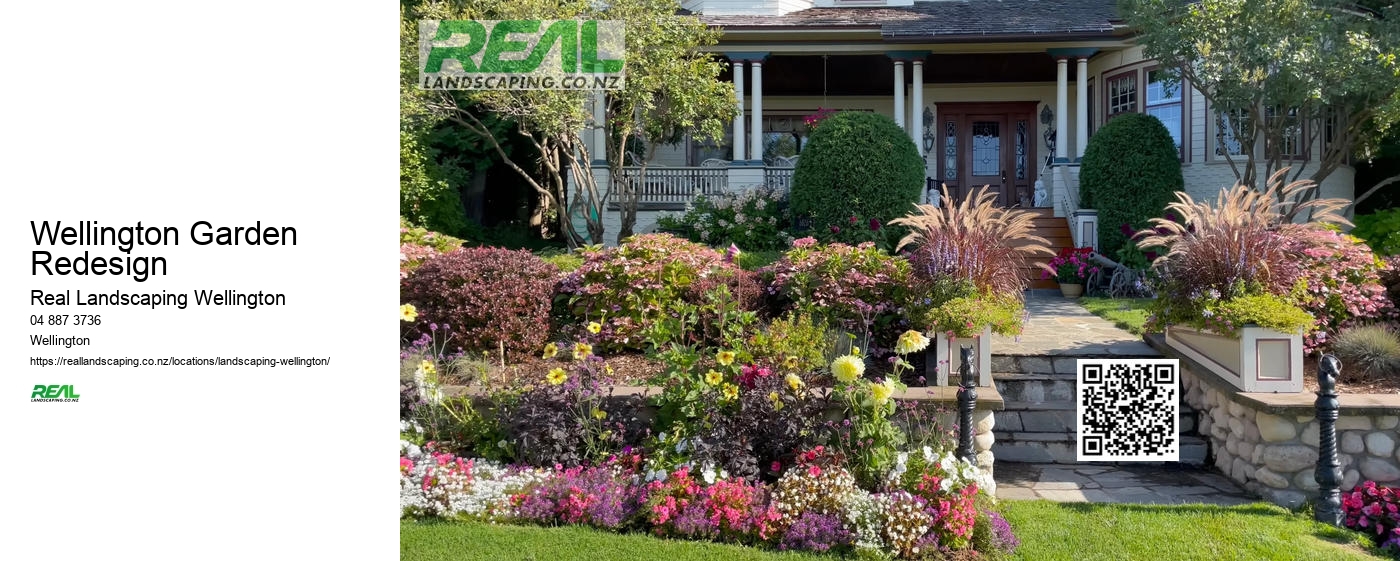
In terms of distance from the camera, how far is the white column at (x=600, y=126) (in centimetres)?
1289

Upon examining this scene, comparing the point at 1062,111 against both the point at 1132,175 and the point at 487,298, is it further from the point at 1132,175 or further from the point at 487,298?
the point at 487,298

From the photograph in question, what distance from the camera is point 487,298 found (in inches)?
283

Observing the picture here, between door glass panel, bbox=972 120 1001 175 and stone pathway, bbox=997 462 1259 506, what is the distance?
1058 cm

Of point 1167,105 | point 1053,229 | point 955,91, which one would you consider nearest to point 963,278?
point 1053,229

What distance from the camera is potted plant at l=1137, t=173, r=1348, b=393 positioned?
5.95 meters

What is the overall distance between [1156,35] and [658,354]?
8.65 meters

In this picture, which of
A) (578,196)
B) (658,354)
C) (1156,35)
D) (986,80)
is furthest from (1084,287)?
(658,354)

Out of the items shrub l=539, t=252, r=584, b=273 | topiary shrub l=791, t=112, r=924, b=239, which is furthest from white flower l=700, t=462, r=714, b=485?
topiary shrub l=791, t=112, r=924, b=239

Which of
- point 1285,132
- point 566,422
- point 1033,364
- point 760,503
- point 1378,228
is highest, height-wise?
point 1285,132

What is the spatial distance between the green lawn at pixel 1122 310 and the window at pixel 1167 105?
438 centimetres

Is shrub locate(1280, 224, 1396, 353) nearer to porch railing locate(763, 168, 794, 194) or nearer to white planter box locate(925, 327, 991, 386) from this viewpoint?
white planter box locate(925, 327, 991, 386)

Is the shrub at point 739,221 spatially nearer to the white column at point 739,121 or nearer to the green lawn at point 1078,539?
the white column at point 739,121

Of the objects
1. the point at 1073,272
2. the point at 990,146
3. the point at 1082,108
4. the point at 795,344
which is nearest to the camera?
the point at 795,344

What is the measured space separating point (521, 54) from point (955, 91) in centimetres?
800
